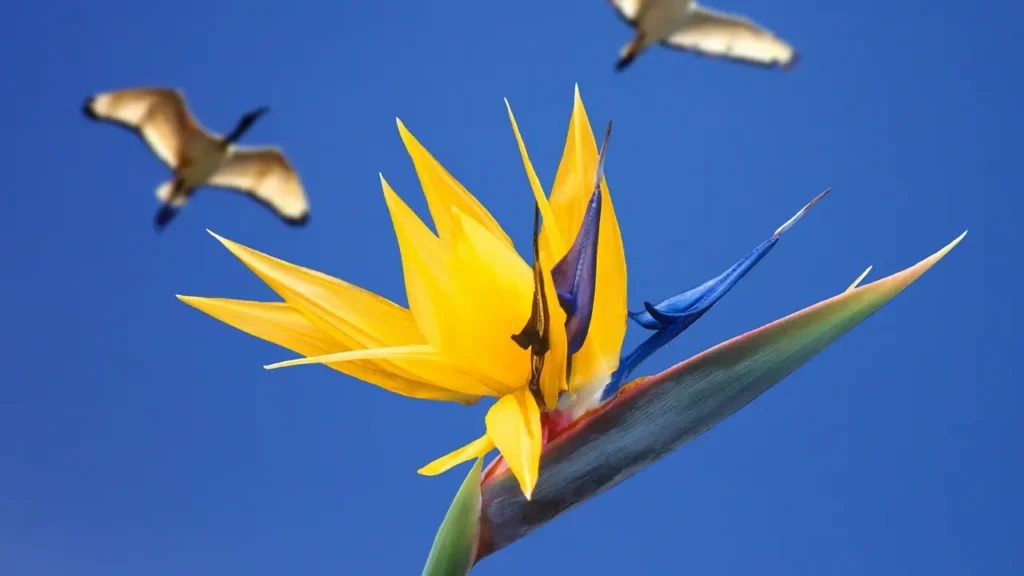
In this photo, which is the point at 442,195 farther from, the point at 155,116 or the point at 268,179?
the point at 268,179

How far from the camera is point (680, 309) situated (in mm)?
684

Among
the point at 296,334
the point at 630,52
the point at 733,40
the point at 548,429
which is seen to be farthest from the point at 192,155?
the point at 548,429

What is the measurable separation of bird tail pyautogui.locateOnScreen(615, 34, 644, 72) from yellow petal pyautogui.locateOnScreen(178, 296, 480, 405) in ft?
6.30

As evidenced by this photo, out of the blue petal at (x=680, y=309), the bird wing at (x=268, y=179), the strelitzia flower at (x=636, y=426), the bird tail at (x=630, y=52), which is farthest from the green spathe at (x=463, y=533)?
the bird wing at (x=268, y=179)

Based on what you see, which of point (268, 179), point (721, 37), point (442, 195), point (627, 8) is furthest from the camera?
point (268, 179)

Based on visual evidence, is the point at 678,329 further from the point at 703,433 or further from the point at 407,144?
the point at 407,144

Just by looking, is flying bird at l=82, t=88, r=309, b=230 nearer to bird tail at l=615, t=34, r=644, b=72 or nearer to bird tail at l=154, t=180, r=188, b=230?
bird tail at l=154, t=180, r=188, b=230

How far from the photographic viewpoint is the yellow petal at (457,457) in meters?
0.64

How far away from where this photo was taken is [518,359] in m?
0.70

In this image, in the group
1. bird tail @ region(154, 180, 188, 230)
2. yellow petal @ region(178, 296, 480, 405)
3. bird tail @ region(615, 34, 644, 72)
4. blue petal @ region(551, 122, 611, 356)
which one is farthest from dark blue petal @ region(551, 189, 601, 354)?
bird tail @ region(154, 180, 188, 230)

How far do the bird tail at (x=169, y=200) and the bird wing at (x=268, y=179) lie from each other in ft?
0.41

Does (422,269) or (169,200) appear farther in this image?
(169,200)

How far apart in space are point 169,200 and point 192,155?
0.14 metres

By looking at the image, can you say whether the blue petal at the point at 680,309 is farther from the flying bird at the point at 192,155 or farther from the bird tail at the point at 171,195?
the bird tail at the point at 171,195
